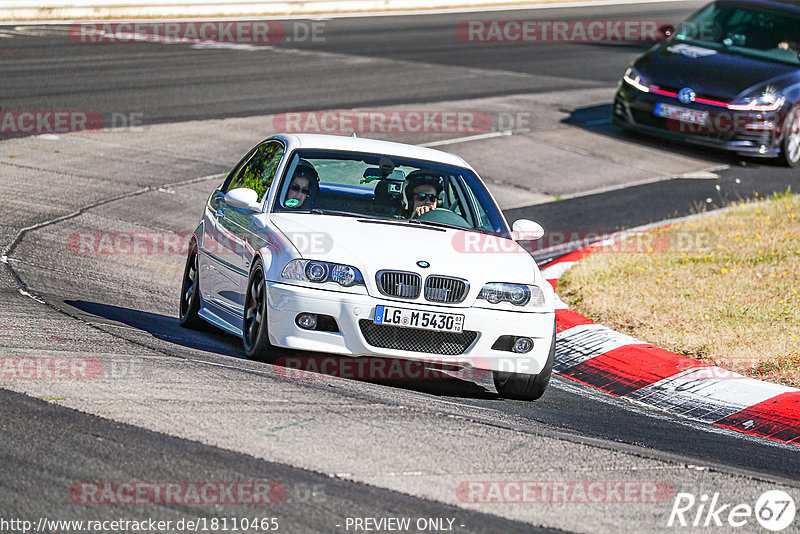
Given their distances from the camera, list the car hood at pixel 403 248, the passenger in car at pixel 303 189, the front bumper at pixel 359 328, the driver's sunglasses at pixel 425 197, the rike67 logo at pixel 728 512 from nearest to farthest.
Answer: the rike67 logo at pixel 728 512, the front bumper at pixel 359 328, the car hood at pixel 403 248, the passenger in car at pixel 303 189, the driver's sunglasses at pixel 425 197

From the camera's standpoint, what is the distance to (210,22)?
29141mm

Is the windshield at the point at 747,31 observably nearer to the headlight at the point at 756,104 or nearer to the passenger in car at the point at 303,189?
the headlight at the point at 756,104

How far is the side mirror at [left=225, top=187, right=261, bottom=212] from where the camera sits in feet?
26.1

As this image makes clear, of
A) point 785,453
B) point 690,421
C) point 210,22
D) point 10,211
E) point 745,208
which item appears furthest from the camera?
point 210,22

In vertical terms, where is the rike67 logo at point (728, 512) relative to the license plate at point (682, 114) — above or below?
above

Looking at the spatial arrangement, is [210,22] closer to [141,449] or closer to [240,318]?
[240,318]

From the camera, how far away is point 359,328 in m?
7.01

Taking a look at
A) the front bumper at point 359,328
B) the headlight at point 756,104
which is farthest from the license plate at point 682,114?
the front bumper at point 359,328

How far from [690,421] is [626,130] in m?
11.6

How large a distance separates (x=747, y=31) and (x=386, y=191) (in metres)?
11.7

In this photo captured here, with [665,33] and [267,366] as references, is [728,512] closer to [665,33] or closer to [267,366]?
[267,366]

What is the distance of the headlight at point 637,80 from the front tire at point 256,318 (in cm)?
1099

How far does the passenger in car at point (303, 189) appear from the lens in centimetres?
802

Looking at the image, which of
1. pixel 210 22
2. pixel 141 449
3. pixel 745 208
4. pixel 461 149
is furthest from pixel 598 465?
pixel 210 22
